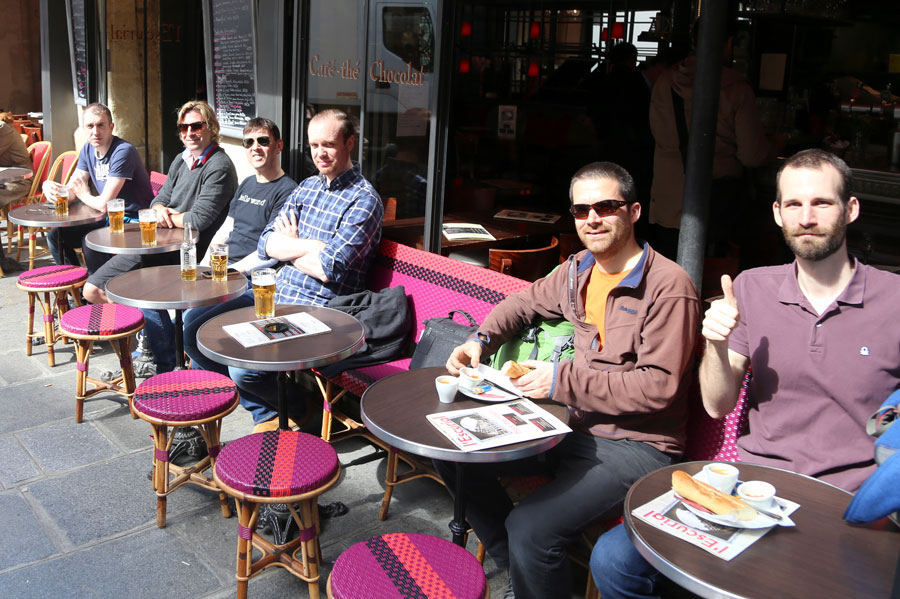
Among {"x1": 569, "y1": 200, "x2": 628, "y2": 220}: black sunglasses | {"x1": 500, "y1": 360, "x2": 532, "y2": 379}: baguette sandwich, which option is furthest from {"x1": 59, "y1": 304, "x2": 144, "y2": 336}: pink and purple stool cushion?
{"x1": 569, "y1": 200, "x2": 628, "y2": 220}: black sunglasses

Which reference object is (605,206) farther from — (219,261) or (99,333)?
(99,333)

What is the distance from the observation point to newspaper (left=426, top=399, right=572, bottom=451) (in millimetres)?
2217

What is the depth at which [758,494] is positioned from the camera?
1.88m

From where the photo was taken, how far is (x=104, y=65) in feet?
26.8

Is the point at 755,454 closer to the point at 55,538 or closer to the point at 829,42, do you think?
the point at 55,538

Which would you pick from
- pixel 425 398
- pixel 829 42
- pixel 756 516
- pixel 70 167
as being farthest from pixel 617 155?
pixel 756 516

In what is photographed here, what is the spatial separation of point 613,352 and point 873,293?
0.78 meters

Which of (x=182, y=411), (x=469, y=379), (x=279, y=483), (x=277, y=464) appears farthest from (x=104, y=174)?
(x=469, y=379)

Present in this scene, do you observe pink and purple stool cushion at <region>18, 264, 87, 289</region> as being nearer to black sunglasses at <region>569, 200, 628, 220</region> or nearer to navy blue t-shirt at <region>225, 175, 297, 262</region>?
navy blue t-shirt at <region>225, 175, 297, 262</region>

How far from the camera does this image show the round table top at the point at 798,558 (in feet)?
5.31

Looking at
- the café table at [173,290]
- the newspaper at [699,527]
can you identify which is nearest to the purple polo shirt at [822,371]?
the newspaper at [699,527]

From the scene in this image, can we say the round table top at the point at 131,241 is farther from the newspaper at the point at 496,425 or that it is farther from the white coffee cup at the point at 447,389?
the newspaper at the point at 496,425

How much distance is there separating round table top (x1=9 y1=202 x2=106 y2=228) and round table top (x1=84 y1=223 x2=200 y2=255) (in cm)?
67

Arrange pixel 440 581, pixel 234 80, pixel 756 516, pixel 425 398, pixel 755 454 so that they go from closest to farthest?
1. pixel 756 516
2. pixel 440 581
3. pixel 755 454
4. pixel 425 398
5. pixel 234 80
